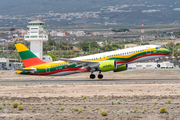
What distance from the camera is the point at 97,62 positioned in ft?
173

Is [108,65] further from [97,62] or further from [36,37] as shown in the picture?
[36,37]

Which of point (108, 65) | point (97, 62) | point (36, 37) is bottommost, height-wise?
point (108, 65)

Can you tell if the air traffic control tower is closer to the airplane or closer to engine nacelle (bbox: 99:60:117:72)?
the airplane

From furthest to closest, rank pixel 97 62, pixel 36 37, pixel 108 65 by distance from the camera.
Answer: pixel 36 37, pixel 97 62, pixel 108 65

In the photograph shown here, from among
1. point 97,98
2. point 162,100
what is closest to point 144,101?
point 162,100

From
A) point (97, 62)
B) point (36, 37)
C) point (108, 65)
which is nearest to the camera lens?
point (108, 65)

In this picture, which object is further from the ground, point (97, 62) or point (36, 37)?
point (36, 37)

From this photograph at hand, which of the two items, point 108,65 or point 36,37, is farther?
point 36,37

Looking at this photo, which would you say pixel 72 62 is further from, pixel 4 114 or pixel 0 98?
pixel 4 114

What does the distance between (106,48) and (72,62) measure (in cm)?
11817

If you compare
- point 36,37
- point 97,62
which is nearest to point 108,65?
point 97,62

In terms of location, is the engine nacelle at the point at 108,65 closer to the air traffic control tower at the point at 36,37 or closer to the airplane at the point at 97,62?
the airplane at the point at 97,62

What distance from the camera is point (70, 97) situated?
32.9 m

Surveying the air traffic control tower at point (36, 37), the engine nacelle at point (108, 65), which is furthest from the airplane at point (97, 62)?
the air traffic control tower at point (36, 37)
